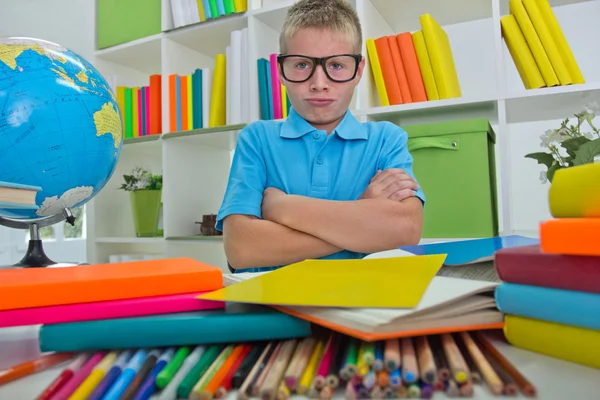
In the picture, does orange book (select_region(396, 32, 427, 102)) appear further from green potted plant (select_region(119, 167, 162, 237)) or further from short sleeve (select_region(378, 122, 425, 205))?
Result: green potted plant (select_region(119, 167, 162, 237))

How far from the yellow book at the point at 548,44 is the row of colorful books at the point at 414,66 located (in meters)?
0.31

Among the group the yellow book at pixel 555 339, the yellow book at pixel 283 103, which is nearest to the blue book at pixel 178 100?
the yellow book at pixel 283 103

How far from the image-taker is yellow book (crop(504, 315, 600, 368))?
342 mm

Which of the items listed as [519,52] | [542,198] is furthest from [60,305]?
[542,198]

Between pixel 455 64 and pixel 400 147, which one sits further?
pixel 455 64

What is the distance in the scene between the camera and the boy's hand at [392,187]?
1.18 metres

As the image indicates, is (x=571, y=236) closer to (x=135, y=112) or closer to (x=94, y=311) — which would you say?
(x=94, y=311)

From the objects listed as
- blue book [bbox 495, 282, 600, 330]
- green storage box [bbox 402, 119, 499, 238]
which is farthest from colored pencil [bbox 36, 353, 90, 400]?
green storage box [bbox 402, 119, 499, 238]

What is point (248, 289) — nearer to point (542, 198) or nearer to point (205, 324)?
point (205, 324)

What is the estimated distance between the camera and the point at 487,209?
1.65m

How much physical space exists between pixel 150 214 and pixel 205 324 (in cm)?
211

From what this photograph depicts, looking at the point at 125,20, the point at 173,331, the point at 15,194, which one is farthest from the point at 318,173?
the point at 125,20

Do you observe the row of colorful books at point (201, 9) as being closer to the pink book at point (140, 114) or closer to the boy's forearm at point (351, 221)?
the pink book at point (140, 114)

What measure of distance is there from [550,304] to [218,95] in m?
1.99
